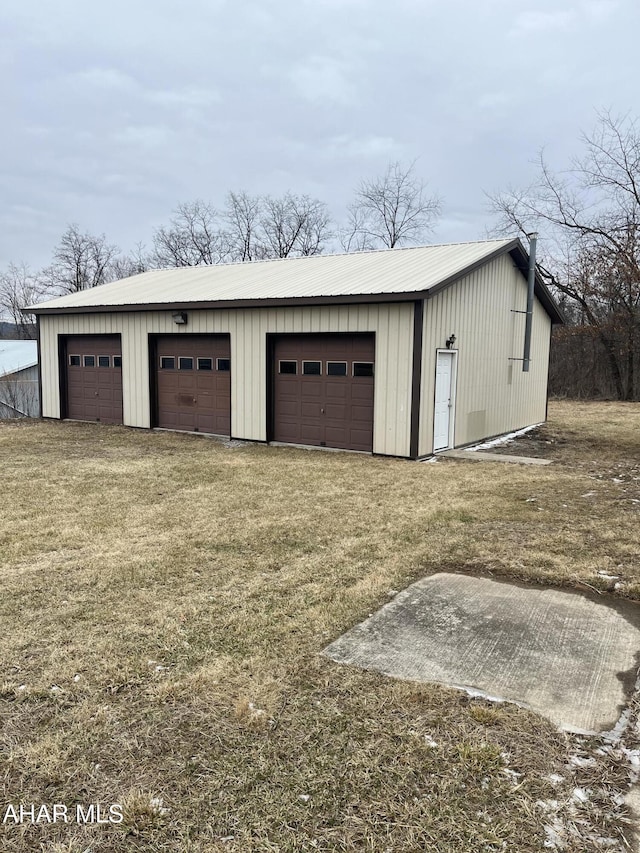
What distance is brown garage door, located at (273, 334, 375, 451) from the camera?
10.5 m

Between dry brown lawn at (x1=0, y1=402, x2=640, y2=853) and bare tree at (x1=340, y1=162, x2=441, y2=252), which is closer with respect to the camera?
dry brown lawn at (x1=0, y1=402, x2=640, y2=853)

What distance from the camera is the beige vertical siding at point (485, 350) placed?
33.2 feet

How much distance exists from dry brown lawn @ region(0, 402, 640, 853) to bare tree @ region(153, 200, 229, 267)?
32418mm

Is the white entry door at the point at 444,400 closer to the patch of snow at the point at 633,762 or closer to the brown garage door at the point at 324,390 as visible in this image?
the brown garage door at the point at 324,390

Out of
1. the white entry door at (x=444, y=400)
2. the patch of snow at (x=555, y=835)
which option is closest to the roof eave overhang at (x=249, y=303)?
the white entry door at (x=444, y=400)

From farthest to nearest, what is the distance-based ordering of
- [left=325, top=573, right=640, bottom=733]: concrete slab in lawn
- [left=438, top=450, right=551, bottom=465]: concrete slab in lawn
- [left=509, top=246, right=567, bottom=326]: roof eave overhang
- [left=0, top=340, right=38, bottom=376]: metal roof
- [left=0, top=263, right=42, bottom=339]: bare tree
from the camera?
[left=0, top=263, right=42, bottom=339]: bare tree, [left=0, top=340, right=38, bottom=376]: metal roof, [left=509, top=246, right=567, bottom=326]: roof eave overhang, [left=438, top=450, right=551, bottom=465]: concrete slab in lawn, [left=325, top=573, right=640, bottom=733]: concrete slab in lawn

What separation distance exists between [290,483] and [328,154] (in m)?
28.6

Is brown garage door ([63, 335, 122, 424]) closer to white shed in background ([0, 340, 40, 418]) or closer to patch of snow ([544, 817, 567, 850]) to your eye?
white shed in background ([0, 340, 40, 418])

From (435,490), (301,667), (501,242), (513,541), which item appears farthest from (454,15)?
(301,667)

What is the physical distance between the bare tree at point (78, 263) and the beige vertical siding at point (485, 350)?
97.2 feet

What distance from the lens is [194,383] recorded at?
12781 millimetres

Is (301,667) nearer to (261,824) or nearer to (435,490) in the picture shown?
(261,824)

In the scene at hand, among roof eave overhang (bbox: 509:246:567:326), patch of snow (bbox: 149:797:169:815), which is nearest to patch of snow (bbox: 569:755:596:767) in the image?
patch of snow (bbox: 149:797:169:815)

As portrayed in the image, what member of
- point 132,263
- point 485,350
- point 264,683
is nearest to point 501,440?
point 485,350
